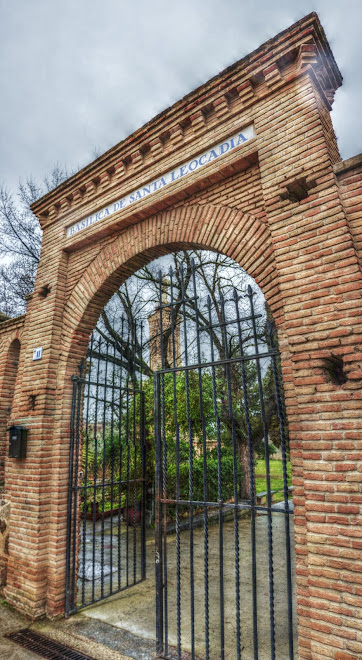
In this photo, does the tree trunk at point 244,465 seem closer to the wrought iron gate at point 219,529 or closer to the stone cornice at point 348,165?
the wrought iron gate at point 219,529

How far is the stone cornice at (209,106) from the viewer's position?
3373 millimetres

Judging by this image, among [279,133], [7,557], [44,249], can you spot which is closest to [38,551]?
[7,557]

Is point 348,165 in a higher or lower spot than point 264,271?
higher

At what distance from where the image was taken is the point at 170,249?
4.54m

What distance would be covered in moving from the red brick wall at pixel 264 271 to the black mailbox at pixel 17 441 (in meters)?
0.12

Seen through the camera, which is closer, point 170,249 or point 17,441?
point 170,249

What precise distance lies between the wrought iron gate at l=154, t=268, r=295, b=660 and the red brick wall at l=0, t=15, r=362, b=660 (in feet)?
0.89

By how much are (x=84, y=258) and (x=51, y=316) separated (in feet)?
3.13

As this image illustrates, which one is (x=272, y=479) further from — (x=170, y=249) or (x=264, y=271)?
(x=264, y=271)

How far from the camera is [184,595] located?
4.91m

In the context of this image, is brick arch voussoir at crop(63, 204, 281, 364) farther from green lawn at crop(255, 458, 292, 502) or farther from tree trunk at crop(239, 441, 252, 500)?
green lawn at crop(255, 458, 292, 502)

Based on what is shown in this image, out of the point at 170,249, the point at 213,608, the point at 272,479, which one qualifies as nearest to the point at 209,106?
the point at 170,249

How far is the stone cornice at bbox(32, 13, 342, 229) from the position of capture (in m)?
3.37

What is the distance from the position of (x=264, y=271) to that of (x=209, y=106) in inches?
81.3
